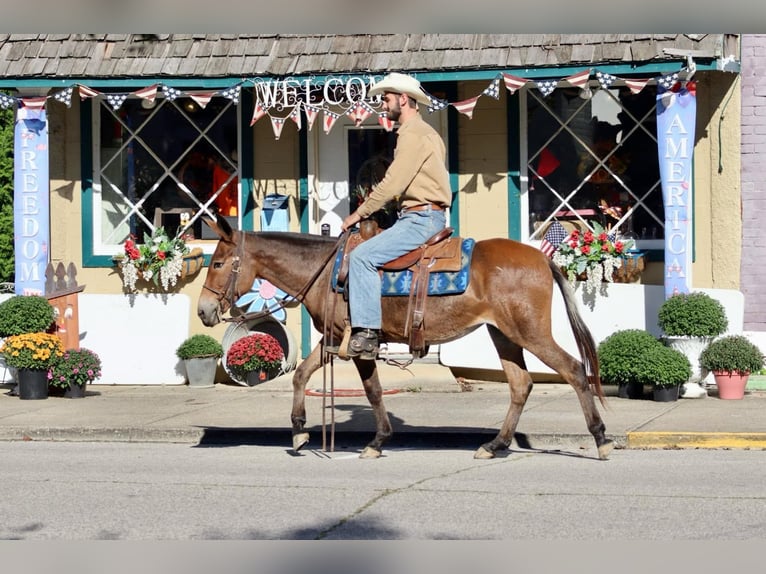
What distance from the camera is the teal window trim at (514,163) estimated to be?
43.8 feet

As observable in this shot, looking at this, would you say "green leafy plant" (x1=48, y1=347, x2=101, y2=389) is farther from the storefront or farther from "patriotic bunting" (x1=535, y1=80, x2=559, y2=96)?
"patriotic bunting" (x1=535, y1=80, x2=559, y2=96)

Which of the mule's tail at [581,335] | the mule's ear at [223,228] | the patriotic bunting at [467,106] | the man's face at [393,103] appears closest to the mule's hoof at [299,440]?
the mule's ear at [223,228]

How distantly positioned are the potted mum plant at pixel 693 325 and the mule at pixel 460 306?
342cm

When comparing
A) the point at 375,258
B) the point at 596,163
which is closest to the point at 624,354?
the point at 596,163

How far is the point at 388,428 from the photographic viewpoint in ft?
28.9

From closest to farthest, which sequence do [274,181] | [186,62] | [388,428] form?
[388,428]
[186,62]
[274,181]

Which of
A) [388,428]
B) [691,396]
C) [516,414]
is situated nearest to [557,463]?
[516,414]

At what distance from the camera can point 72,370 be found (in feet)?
40.1

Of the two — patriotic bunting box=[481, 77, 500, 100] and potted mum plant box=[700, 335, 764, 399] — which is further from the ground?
patriotic bunting box=[481, 77, 500, 100]

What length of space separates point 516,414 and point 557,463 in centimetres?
50

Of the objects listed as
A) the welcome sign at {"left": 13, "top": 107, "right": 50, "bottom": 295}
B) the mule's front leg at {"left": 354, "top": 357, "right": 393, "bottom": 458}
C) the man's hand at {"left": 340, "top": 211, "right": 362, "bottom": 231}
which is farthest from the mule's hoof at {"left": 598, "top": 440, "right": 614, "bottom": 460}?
the welcome sign at {"left": 13, "top": 107, "right": 50, "bottom": 295}

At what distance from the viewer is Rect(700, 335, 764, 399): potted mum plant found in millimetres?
11312

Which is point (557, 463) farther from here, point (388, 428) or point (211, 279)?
point (211, 279)

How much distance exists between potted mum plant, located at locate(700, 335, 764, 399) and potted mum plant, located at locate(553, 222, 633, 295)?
1.53 metres
